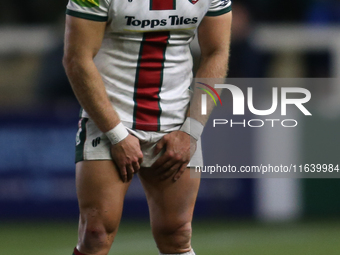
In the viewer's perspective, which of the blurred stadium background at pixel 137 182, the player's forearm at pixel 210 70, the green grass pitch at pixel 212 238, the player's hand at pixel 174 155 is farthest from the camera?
the blurred stadium background at pixel 137 182

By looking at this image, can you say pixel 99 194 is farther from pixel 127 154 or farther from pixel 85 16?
pixel 85 16

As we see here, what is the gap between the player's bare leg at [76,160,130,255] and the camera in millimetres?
2502

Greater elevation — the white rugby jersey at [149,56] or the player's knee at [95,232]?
the white rugby jersey at [149,56]

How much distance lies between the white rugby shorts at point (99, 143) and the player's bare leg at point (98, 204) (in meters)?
0.03

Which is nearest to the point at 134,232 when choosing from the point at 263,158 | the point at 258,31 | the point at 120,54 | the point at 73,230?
the point at 73,230

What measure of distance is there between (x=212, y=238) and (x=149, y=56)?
2939mm

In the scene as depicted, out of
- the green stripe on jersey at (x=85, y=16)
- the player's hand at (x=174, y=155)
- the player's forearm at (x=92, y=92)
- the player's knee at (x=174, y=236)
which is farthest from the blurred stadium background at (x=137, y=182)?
the green stripe on jersey at (x=85, y=16)

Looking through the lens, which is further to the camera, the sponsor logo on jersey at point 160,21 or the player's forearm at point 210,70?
the player's forearm at point 210,70

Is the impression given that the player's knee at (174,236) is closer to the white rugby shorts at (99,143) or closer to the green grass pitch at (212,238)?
the white rugby shorts at (99,143)

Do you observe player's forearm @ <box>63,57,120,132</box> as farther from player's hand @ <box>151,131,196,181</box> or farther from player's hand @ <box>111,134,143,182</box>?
player's hand @ <box>151,131,196,181</box>

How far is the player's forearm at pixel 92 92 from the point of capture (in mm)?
2426

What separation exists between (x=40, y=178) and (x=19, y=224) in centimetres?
45

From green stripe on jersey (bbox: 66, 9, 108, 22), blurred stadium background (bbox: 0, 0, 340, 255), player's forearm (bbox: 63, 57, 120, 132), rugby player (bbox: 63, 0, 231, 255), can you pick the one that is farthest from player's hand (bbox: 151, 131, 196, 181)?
blurred stadium background (bbox: 0, 0, 340, 255)

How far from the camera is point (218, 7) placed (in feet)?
8.82
